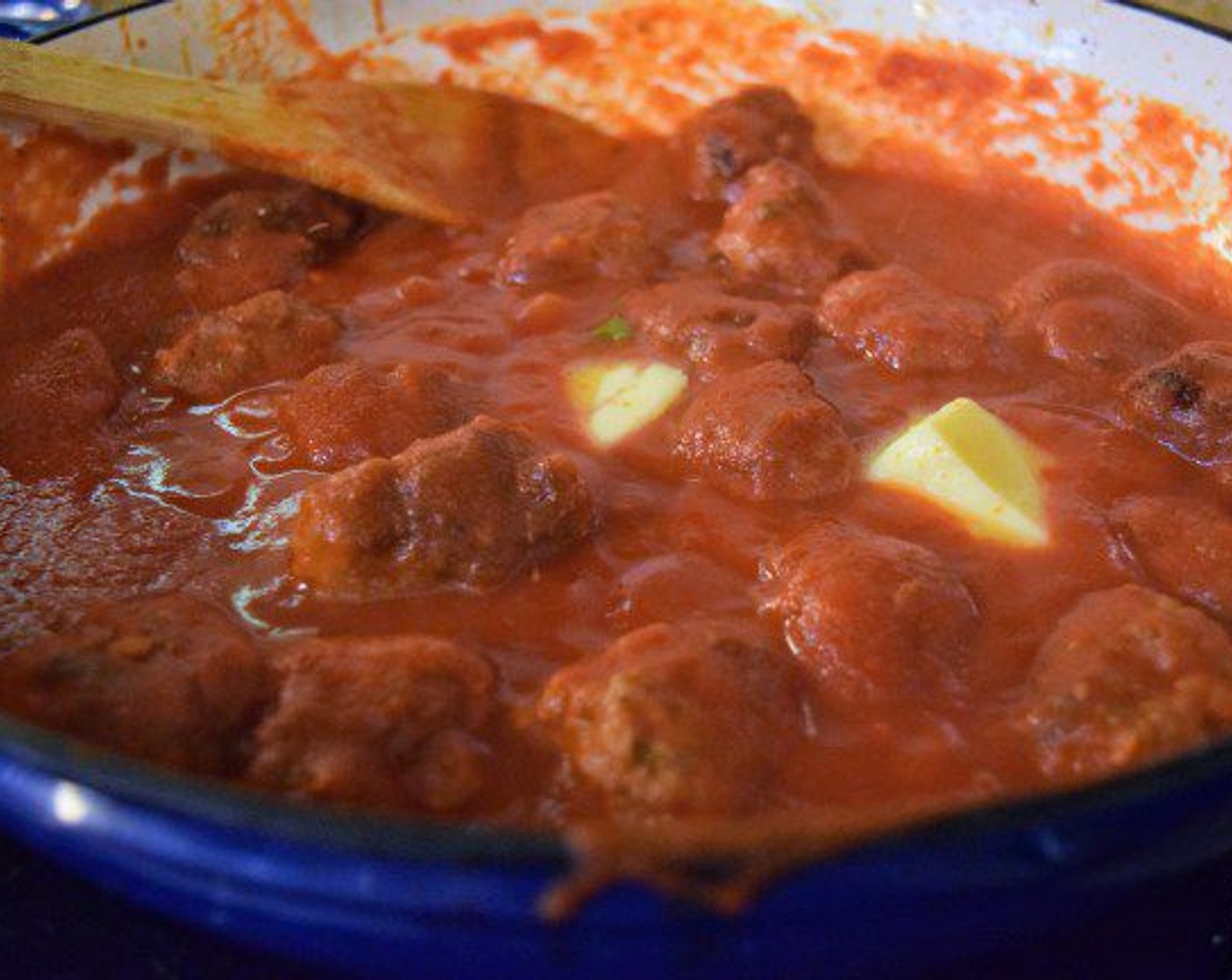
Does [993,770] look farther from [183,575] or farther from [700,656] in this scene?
[183,575]

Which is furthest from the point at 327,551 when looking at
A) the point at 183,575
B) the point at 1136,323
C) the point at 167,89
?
the point at 1136,323

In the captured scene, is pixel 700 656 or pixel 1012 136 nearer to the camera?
pixel 700 656

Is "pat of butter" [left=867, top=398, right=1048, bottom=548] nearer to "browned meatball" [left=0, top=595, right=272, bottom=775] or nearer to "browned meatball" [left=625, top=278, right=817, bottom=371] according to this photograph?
"browned meatball" [left=625, top=278, right=817, bottom=371]

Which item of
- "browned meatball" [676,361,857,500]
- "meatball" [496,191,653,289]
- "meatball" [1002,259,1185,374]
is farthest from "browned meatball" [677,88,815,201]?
"browned meatball" [676,361,857,500]

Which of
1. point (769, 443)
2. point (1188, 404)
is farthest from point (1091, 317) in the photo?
point (769, 443)

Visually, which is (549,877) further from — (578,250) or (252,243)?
(252,243)

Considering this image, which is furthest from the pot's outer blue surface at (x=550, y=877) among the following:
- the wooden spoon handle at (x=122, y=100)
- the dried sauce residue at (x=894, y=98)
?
the dried sauce residue at (x=894, y=98)
